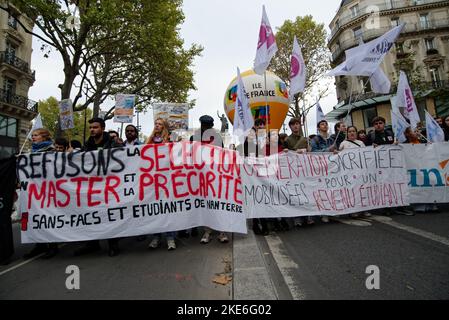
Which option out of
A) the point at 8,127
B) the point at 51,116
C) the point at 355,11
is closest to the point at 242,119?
the point at 8,127

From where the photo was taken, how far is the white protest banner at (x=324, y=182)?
434 cm

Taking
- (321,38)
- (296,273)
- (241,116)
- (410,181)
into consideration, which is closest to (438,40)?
(321,38)

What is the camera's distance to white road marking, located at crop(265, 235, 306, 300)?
214 cm

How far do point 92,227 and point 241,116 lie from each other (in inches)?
124

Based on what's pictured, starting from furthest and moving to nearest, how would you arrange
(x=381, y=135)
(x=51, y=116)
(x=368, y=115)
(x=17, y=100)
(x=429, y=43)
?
(x=51, y=116)
(x=368, y=115)
(x=429, y=43)
(x=17, y=100)
(x=381, y=135)

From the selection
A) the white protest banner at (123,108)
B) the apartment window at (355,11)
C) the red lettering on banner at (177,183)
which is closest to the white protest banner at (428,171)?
the red lettering on banner at (177,183)

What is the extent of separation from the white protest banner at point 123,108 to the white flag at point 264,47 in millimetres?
5702

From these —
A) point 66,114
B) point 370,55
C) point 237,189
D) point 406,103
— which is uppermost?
point 370,55

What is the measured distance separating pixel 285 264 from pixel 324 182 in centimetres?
238

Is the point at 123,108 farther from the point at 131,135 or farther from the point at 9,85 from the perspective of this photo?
the point at 9,85

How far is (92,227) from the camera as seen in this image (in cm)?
359

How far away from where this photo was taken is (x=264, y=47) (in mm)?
5930

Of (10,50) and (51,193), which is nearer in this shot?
(51,193)
